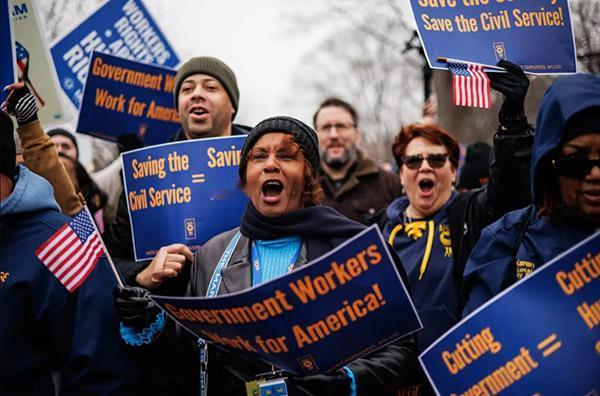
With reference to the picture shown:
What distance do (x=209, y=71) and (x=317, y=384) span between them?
248 centimetres

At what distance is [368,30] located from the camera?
26531 millimetres

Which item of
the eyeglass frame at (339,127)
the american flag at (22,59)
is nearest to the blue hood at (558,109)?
the american flag at (22,59)

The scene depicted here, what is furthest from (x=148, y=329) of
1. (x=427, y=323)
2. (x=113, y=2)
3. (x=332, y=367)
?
(x=113, y=2)

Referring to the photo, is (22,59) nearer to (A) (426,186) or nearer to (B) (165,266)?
(B) (165,266)

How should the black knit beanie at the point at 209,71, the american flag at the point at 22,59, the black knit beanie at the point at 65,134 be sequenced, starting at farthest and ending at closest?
the black knit beanie at the point at 65,134 → the american flag at the point at 22,59 → the black knit beanie at the point at 209,71

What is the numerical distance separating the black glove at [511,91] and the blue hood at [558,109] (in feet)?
1.20

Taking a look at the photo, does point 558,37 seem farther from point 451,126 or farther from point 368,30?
point 368,30

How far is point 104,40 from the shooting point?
20.3ft

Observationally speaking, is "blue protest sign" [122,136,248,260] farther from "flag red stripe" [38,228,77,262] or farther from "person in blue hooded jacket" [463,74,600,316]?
"person in blue hooded jacket" [463,74,600,316]

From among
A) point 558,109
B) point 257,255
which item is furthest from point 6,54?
point 558,109

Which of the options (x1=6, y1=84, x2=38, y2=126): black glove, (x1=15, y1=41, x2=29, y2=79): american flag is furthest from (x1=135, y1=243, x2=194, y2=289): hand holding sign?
(x1=15, y1=41, x2=29, y2=79): american flag

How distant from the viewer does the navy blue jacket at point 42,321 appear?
3438 mm

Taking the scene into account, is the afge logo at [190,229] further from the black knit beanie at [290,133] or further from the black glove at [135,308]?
the black glove at [135,308]

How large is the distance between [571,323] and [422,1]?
1867mm
